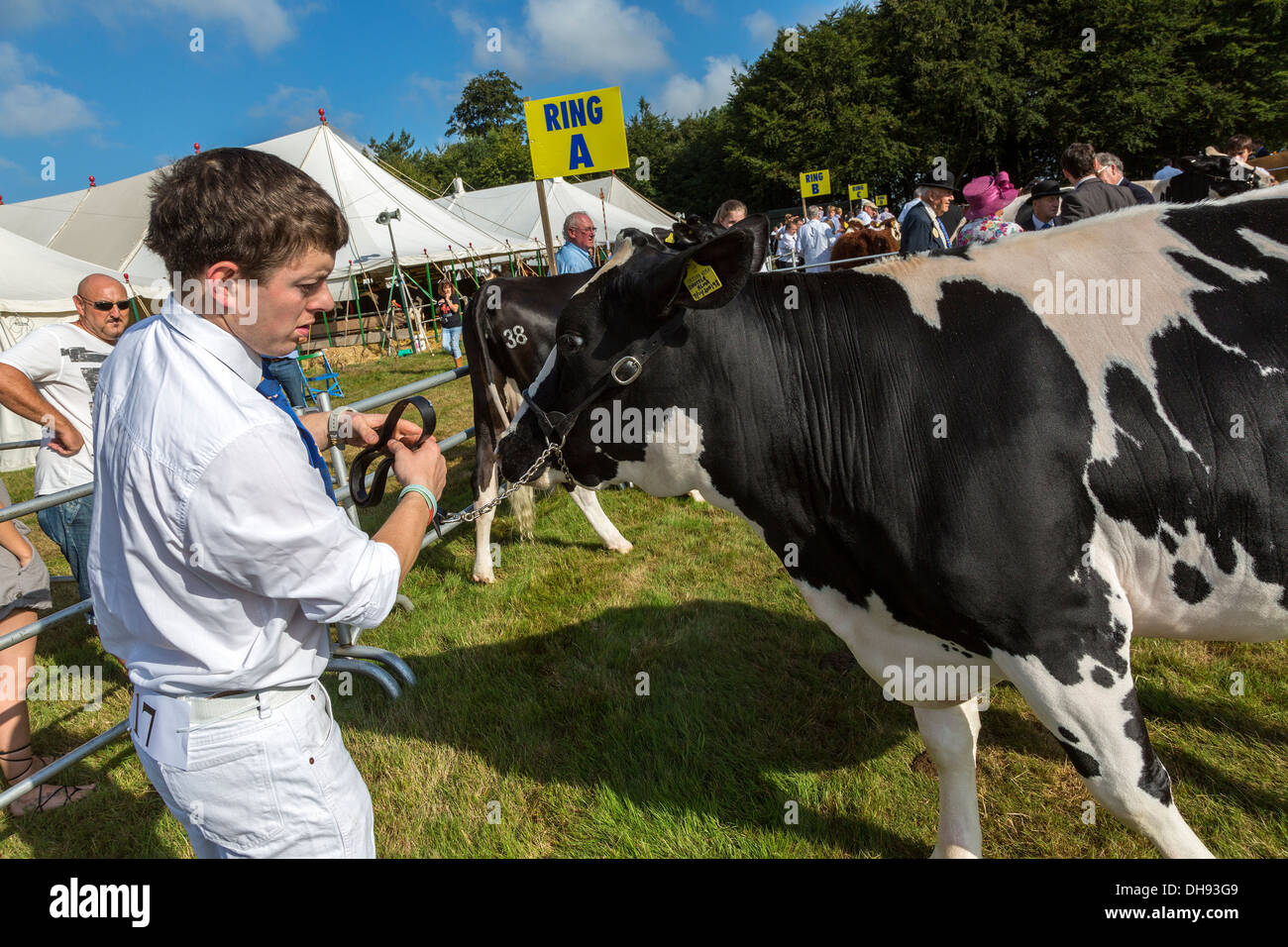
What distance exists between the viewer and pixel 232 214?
1.37m

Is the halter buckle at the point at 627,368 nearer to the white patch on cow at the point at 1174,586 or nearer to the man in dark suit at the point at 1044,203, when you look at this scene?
the white patch on cow at the point at 1174,586

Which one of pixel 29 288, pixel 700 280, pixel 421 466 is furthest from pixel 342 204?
pixel 421 466

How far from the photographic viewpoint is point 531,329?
212 inches

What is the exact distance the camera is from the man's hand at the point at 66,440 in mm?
3783

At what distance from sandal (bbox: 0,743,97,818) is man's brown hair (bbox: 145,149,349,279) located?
3.28m

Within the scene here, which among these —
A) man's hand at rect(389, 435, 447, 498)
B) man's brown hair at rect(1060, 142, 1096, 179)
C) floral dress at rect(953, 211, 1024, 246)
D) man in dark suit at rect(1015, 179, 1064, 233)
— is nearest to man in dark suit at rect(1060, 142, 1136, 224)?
man's brown hair at rect(1060, 142, 1096, 179)

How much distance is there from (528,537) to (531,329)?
174 centimetres

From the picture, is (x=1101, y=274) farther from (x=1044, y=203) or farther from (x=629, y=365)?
(x=1044, y=203)

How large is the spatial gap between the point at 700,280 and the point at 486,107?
8759 centimetres

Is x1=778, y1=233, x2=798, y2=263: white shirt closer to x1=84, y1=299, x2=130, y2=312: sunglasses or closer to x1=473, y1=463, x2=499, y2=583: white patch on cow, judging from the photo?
x1=473, y1=463, x2=499, y2=583: white patch on cow

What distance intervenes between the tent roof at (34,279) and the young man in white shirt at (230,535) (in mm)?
13732

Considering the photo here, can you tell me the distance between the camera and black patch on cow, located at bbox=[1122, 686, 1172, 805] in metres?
2.02
